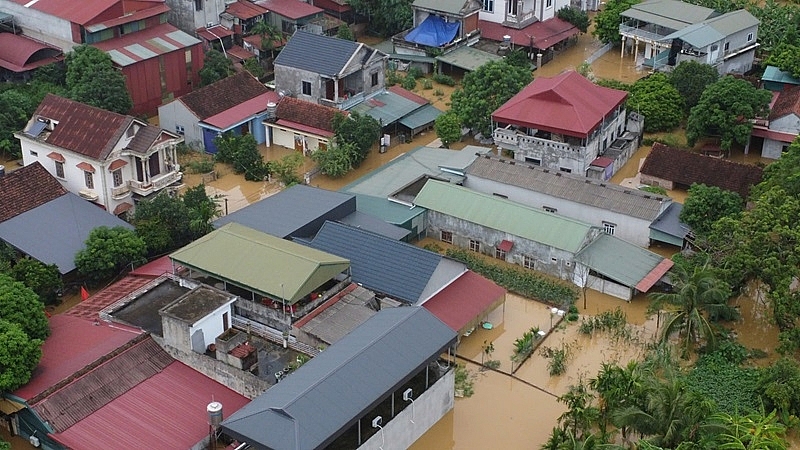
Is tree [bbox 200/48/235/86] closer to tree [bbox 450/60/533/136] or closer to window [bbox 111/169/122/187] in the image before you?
tree [bbox 450/60/533/136]

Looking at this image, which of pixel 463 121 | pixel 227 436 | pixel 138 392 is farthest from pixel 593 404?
pixel 463 121

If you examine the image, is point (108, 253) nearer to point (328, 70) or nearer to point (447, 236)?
point (447, 236)

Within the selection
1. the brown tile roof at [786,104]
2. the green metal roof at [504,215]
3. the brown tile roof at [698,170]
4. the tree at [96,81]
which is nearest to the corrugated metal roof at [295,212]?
the green metal roof at [504,215]

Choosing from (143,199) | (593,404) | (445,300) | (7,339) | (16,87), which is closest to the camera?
(7,339)

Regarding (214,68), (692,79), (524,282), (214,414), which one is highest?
(692,79)

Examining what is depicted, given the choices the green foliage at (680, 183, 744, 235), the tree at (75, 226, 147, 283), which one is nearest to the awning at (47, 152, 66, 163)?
the tree at (75, 226, 147, 283)

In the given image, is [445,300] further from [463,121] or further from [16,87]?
[16,87]

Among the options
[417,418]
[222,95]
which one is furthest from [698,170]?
[222,95]
